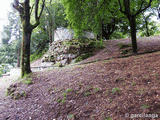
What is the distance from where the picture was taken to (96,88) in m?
3.71

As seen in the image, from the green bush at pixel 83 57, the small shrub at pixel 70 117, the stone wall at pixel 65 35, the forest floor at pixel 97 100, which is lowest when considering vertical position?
the small shrub at pixel 70 117

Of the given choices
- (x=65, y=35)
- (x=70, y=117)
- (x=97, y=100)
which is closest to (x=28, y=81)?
(x=70, y=117)

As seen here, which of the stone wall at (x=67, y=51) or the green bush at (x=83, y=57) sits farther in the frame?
the stone wall at (x=67, y=51)

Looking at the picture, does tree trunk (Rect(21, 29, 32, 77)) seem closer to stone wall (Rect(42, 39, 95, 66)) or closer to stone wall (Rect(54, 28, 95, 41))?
stone wall (Rect(42, 39, 95, 66))

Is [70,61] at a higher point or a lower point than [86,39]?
lower

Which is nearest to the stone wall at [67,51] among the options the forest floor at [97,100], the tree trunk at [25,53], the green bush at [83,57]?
the green bush at [83,57]

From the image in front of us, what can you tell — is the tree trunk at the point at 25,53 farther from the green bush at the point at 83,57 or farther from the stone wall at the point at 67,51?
the green bush at the point at 83,57

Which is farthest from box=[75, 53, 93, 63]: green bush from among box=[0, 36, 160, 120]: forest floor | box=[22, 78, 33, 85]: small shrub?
box=[0, 36, 160, 120]: forest floor

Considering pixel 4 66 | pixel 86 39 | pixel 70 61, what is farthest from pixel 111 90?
pixel 86 39

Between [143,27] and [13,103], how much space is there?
18.2 m

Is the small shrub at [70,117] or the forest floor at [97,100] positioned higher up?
the forest floor at [97,100]

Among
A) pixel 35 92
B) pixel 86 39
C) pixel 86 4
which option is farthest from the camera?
pixel 86 39

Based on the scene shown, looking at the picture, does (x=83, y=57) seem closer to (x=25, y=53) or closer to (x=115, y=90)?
(x=25, y=53)

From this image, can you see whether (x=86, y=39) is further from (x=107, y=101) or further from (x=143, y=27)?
(x=143, y=27)
